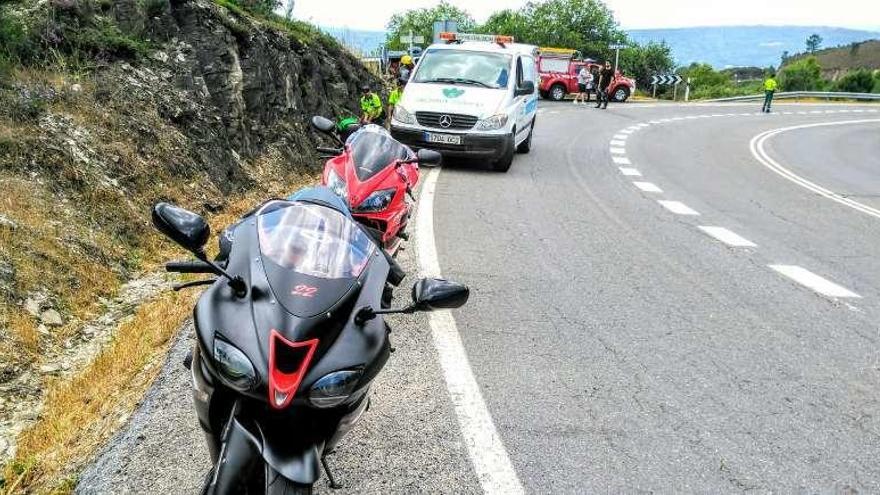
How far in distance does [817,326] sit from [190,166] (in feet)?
20.7

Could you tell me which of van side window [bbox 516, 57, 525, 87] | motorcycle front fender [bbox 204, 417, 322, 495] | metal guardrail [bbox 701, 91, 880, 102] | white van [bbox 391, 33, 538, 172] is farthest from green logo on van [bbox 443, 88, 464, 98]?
metal guardrail [bbox 701, 91, 880, 102]

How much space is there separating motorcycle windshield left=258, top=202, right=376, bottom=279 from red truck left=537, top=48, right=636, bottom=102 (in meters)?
36.1

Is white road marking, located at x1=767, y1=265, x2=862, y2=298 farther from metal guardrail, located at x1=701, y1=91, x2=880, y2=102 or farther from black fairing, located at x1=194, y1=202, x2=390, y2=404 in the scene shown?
metal guardrail, located at x1=701, y1=91, x2=880, y2=102

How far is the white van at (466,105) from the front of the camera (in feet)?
41.1

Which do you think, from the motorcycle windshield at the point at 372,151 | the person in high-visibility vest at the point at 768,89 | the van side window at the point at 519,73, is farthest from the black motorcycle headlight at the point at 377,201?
the person in high-visibility vest at the point at 768,89

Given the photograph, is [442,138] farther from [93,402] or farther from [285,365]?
[285,365]

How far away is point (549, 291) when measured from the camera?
6.50 m

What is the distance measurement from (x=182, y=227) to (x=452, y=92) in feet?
34.5

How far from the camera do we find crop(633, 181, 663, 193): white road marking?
1217 cm

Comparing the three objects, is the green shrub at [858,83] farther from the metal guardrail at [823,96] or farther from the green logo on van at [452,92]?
the green logo on van at [452,92]

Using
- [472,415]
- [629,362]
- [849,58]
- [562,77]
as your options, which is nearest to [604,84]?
[562,77]

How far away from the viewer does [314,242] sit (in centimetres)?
299

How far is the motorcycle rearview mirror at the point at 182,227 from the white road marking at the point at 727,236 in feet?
22.8

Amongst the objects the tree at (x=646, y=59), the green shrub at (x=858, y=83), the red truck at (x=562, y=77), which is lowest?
the green shrub at (x=858, y=83)
